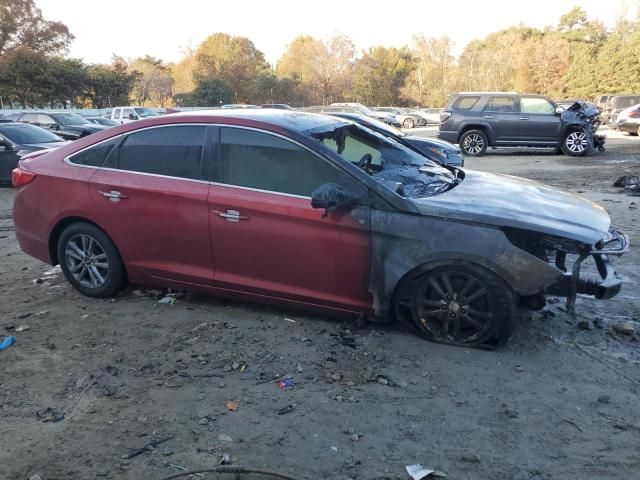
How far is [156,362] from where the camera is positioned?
386 cm

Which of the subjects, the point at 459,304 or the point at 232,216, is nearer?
the point at 459,304

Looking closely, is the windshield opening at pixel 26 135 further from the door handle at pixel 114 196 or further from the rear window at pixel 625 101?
the rear window at pixel 625 101

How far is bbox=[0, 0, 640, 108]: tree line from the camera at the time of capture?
42.9 metres

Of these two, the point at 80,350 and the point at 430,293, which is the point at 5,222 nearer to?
the point at 80,350

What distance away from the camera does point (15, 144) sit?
1245cm

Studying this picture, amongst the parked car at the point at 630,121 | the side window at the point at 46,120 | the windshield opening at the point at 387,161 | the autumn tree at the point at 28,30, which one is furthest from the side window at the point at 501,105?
the autumn tree at the point at 28,30

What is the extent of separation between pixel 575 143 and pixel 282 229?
48.8ft

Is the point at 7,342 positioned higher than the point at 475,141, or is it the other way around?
the point at 475,141

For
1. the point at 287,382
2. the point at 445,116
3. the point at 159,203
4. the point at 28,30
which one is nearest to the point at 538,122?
the point at 445,116

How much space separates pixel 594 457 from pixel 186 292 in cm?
347

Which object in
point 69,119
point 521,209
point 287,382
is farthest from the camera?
point 69,119

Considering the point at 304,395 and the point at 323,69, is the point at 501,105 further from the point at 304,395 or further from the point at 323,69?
the point at 323,69

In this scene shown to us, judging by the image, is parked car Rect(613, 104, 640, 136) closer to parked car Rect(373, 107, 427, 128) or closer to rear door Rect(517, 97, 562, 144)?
rear door Rect(517, 97, 562, 144)

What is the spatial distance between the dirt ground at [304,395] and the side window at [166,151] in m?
1.15
